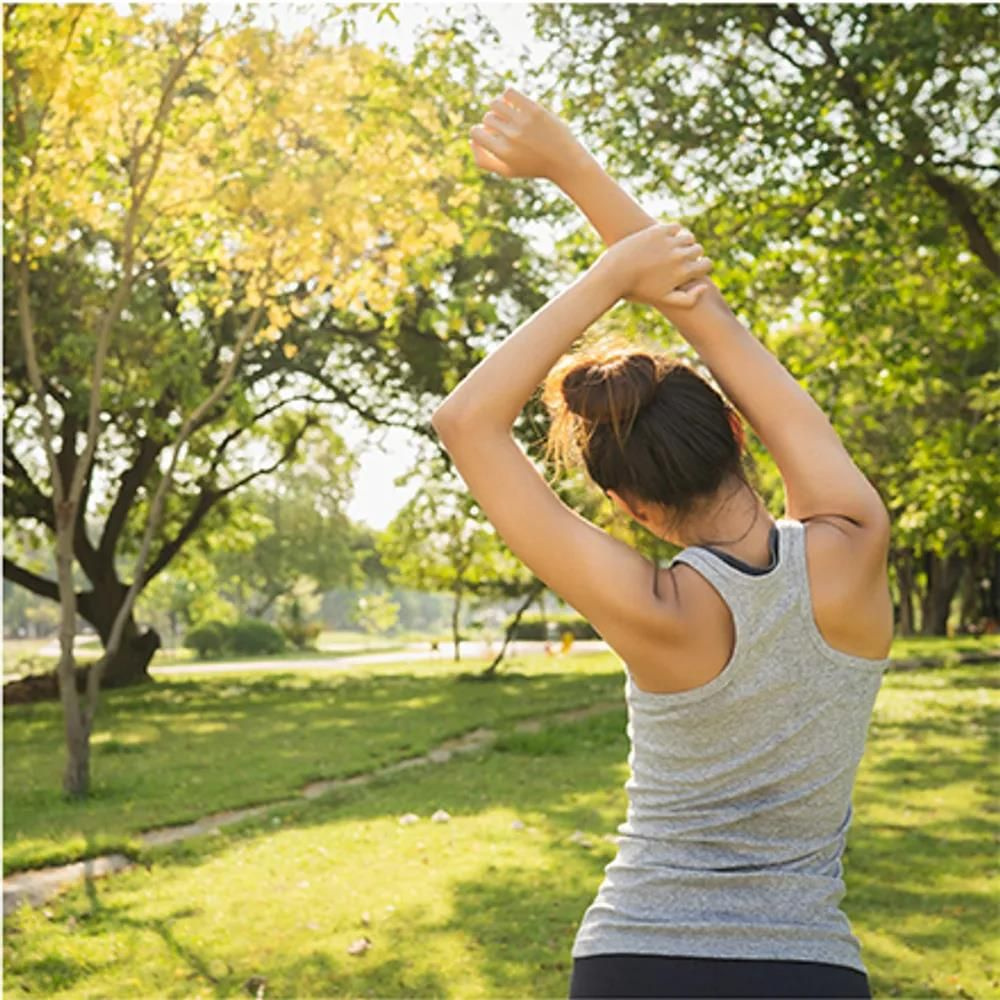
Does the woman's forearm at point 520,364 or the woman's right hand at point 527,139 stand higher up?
the woman's right hand at point 527,139

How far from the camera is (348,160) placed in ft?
32.5

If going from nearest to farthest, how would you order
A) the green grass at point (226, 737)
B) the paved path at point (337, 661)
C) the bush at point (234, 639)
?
the green grass at point (226, 737), the paved path at point (337, 661), the bush at point (234, 639)

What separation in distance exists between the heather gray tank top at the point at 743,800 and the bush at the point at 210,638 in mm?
39153

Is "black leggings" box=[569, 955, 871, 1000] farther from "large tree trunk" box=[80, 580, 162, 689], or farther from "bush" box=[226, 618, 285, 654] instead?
"bush" box=[226, 618, 285, 654]

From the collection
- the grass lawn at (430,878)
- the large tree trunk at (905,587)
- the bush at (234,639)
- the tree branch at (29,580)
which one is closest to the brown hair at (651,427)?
the grass lawn at (430,878)

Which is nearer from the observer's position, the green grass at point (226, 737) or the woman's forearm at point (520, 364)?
the woman's forearm at point (520, 364)

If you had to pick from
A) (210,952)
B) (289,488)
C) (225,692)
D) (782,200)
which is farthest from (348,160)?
(289,488)

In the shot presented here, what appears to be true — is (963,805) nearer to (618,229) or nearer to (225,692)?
(618,229)

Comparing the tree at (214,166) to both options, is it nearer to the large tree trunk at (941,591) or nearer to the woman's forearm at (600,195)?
the woman's forearm at (600,195)

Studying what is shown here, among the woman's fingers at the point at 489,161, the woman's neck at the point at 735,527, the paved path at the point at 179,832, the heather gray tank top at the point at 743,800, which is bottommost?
the paved path at the point at 179,832

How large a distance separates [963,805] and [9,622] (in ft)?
222

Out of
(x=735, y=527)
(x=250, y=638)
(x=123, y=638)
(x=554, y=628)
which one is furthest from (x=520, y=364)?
(x=554, y=628)

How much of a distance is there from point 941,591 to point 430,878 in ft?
101

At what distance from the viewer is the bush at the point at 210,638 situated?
132ft
